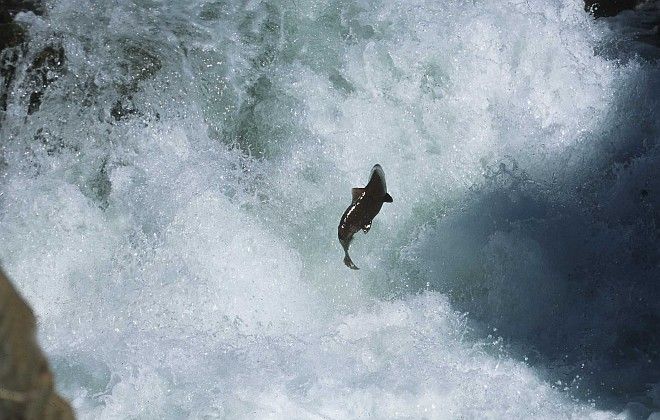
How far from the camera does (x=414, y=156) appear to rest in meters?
4.19

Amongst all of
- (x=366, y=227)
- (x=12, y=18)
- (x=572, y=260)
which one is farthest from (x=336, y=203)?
(x=12, y=18)

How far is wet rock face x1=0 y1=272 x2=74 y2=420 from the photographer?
0.90m

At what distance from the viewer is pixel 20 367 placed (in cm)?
93

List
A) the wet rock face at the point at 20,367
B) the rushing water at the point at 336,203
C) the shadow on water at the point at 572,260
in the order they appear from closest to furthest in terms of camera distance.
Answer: the wet rock face at the point at 20,367 → the rushing water at the point at 336,203 → the shadow on water at the point at 572,260

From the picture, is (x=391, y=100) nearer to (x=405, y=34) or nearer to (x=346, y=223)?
(x=405, y=34)

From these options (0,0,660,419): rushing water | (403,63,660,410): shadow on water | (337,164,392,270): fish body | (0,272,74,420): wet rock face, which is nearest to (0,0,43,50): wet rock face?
(0,0,660,419): rushing water

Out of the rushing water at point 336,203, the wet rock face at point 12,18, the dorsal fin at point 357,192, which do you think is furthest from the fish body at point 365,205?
the wet rock face at point 12,18

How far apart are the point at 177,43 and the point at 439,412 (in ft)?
9.06

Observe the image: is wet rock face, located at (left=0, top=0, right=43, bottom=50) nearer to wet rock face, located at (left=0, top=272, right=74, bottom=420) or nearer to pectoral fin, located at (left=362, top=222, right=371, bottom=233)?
pectoral fin, located at (left=362, top=222, right=371, bottom=233)

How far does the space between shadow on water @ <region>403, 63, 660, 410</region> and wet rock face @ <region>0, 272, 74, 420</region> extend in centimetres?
288

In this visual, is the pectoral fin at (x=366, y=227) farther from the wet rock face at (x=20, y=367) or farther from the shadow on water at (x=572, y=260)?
the wet rock face at (x=20, y=367)

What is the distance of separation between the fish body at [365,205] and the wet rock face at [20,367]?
2424 millimetres

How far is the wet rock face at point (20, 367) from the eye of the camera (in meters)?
0.90

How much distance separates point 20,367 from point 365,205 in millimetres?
2602
